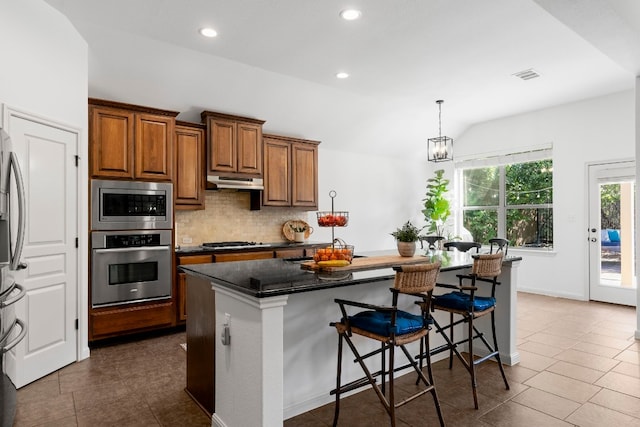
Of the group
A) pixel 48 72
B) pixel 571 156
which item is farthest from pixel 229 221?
pixel 571 156

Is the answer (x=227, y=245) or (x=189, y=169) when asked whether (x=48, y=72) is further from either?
(x=227, y=245)

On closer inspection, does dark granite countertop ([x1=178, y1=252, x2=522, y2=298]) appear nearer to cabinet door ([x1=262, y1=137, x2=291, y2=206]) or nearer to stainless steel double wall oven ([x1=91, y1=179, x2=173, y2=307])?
stainless steel double wall oven ([x1=91, y1=179, x2=173, y2=307])

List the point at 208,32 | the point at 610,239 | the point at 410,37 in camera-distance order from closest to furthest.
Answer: the point at 208,32
the point at 410,37
the point at 610,239

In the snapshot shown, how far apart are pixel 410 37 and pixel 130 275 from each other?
3.67 meters

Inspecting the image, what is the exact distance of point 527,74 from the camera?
4.77 metres

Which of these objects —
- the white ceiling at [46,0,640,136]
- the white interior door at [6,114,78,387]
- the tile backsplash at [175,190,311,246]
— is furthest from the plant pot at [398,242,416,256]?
the white interior door at [6,114,78,387]

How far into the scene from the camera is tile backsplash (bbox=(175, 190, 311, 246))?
16.5 feet

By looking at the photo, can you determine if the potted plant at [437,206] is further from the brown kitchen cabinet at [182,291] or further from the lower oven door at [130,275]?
the lower oven door at [130,275]

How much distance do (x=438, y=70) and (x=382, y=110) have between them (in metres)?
1.59

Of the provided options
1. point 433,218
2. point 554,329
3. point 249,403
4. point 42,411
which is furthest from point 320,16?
point 433,218

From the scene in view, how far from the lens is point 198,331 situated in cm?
261

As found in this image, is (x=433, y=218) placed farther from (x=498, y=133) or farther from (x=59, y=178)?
(x=59, y=178)

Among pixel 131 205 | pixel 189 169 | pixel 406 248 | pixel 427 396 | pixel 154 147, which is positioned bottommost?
pixel 427 396

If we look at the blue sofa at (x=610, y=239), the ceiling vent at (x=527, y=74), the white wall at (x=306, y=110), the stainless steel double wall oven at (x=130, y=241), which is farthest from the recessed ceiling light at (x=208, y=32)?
the blue sofa at (x=610, y=239)
